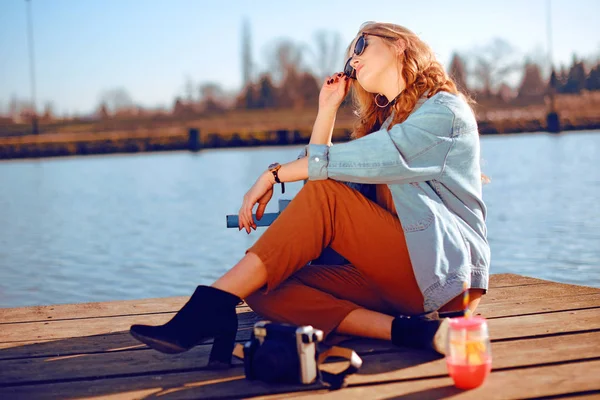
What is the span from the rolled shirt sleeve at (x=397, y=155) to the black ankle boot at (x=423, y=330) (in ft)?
1.39

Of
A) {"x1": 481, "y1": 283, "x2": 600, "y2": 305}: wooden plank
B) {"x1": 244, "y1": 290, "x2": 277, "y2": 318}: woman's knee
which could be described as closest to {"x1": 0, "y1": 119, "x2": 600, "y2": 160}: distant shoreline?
{"x1": 481, "y1": 283, "x2": 600, "y2": 305}: wooden plank

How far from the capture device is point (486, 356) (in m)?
2.16

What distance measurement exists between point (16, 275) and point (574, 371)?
588 cm

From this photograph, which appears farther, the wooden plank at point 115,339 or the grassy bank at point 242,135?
the grassy bank at point 242,135

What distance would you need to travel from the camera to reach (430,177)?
2539 mm

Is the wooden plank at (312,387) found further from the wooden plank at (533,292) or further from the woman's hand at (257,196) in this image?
the wooden plank at (533,292)

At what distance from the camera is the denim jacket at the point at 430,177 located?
2500 millimetres

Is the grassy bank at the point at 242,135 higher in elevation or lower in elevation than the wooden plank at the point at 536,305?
higher

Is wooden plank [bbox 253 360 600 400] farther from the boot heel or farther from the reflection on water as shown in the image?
the reflection on water

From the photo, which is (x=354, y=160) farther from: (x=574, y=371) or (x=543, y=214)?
(x=543, y=214)

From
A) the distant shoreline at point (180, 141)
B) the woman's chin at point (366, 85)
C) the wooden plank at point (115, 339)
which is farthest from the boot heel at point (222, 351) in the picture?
the distant shoreline at point (180, 141)

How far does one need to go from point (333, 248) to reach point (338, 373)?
0.45 m

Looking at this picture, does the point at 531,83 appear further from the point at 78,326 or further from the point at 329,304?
the point at 329,304

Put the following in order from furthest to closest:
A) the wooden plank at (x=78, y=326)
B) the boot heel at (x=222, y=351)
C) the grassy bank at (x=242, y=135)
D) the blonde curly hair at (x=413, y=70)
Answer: the grassy bank at (x=242, y=135) < the wooden plank at (x=78, y=326) < the blonde curly hair at (x=413, y=70) < the boot heel at (x=222, y=351)
